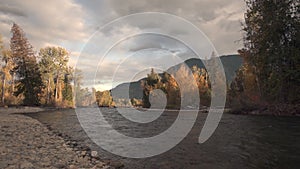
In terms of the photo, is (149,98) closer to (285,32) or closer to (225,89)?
(225,89)

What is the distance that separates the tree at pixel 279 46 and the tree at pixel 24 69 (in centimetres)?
5291

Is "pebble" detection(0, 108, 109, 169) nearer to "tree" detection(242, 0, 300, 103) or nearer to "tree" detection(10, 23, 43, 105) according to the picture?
"tree" detection(242, 0, 300, 103)

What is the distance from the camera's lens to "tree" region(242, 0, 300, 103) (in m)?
33.7

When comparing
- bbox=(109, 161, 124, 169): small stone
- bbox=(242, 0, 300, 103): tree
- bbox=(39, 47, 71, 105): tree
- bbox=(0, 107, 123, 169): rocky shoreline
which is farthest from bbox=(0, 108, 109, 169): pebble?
bbox=(39, 47, 71, 105): tree

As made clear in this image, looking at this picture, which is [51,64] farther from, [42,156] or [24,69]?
[42,156]

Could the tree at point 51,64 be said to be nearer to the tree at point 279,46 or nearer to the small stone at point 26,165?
the tree at point 279,46

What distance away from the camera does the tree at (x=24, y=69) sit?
6038cm

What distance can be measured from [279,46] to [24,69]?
57.3m

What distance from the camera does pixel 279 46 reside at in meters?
34.8

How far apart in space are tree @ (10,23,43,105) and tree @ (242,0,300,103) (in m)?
52.9

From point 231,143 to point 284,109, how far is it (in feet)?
83.9

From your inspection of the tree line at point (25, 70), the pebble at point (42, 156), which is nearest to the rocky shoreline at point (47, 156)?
the pebble at point (42, 156)

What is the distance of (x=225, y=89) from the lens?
8119cm

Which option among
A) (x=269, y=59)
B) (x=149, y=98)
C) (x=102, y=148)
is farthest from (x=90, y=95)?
(x=102, y=148)
